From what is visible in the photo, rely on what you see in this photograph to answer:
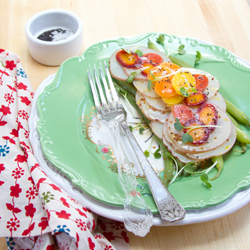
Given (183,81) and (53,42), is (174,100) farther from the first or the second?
(53,42)

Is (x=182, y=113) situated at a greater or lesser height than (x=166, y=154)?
greater

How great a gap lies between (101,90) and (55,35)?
2.75ft

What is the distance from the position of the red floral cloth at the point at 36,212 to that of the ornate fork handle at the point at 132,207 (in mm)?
230

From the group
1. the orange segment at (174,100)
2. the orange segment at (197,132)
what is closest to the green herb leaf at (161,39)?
the orange segment at (174,100)

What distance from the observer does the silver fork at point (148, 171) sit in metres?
1.67

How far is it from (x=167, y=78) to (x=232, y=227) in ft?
3.65

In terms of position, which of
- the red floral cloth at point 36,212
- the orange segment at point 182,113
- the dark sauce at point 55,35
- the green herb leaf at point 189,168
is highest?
the orange segment at point 182,113

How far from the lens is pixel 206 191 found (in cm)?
184

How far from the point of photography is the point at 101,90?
7.93 feet

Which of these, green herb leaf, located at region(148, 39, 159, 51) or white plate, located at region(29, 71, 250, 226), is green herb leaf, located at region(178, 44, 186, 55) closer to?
green herb leaf, located at region(148, 39, 159, 51)

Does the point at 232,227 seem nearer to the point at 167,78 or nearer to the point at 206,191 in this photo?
the point at 206,191

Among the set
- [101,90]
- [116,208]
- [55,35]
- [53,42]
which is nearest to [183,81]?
[101,90]

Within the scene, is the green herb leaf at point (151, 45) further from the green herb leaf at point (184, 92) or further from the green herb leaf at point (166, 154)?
the green herb leaf at point (166, 154)

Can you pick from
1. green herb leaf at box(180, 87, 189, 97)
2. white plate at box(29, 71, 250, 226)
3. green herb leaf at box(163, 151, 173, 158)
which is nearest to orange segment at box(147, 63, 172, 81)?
green herb leaf at box(180, 87, 189, 97)
